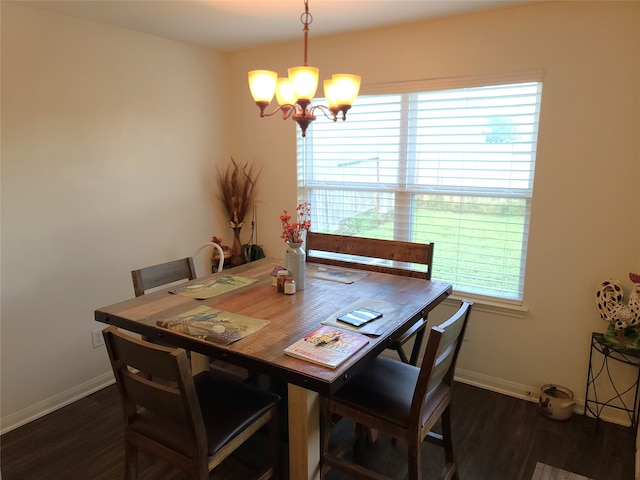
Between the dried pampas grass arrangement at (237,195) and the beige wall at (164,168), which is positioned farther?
the dried pampas grass arrangement at (237,195)

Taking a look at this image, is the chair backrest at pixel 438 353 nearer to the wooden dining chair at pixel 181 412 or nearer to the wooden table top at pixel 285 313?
the wooden table top at pixel 285 313

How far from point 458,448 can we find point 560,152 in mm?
1700

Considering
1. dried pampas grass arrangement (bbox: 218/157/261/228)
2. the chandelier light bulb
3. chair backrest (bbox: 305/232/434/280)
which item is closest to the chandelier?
the chandelier light bulb

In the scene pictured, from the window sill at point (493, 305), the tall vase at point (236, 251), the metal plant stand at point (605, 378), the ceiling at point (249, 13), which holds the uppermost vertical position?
the ceiling at point (249, 13)

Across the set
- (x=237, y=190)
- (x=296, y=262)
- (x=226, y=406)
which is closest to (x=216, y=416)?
(x=226, y=406)

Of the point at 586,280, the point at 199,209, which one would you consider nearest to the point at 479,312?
the point at 586,280

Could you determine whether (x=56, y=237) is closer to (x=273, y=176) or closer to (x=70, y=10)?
(x=70, y=10)

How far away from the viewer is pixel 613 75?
224 cm

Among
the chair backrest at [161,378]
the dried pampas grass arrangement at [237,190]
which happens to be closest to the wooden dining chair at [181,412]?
the chair backrest at [161,378]

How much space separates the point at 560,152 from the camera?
2.43 metres

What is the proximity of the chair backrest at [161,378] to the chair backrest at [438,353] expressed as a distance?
0.75 metres

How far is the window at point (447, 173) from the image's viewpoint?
2.62m

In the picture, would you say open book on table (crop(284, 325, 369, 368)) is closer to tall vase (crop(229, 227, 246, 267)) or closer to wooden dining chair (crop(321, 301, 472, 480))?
wooden dining chair (crop(321, 301, 472, 480))

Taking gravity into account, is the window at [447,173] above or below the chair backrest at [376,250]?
above
